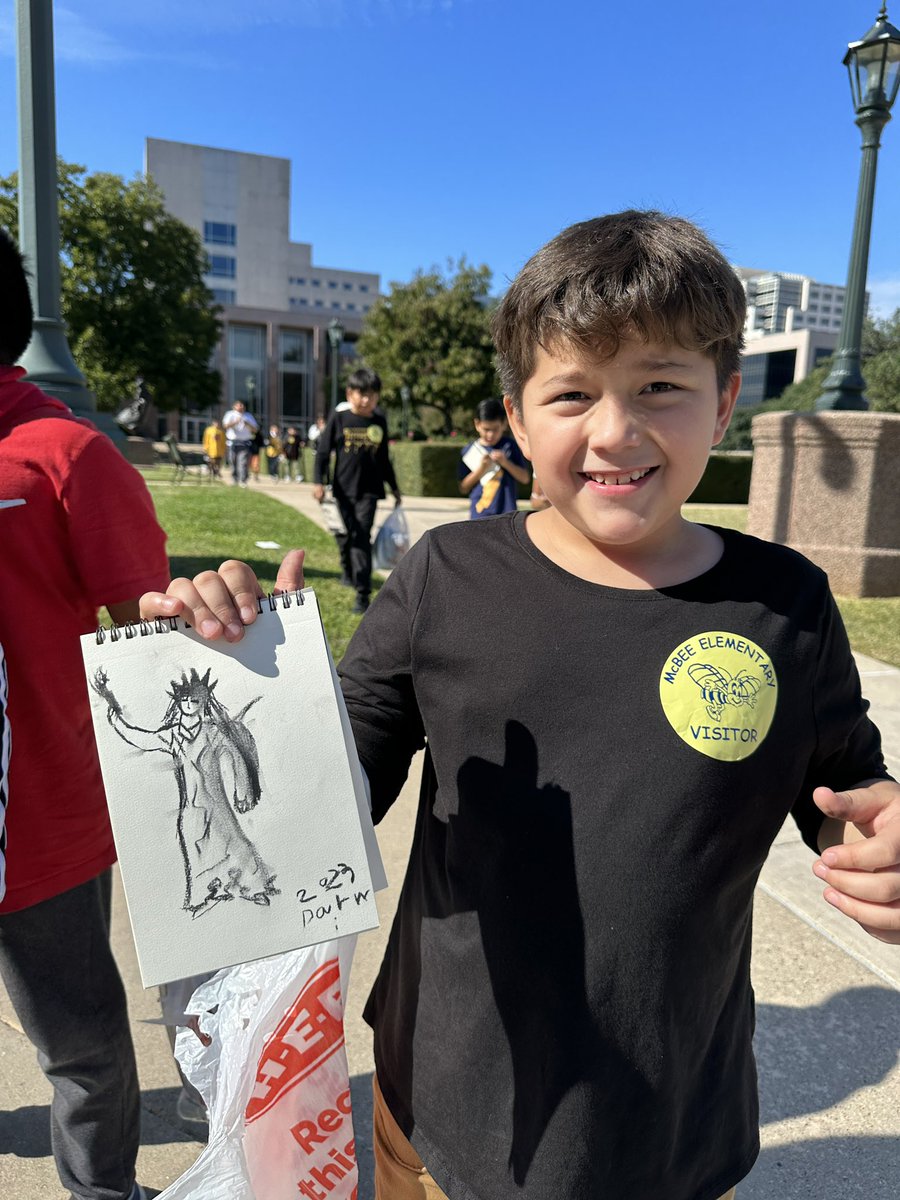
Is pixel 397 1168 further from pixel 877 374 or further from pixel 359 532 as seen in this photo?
pixel 877 374

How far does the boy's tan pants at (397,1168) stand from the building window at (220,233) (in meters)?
89.1

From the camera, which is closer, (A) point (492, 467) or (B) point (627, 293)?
(B) point (627, 293)

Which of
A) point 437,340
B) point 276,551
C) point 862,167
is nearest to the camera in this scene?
point 862,167

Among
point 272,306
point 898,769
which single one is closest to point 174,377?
point 898,769

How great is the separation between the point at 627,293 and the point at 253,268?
290 ft

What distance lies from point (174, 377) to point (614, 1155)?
129 ft

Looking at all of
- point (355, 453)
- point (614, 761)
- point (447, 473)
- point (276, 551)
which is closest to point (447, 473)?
point (447, 473)

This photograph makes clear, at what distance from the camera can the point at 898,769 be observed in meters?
4.07

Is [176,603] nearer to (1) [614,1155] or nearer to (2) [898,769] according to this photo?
(1) [614,1155]

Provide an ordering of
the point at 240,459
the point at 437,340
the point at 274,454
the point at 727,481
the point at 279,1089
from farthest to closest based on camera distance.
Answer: the point at 437,340
the point at 274,454
the point at 240,459
the point at 727,481
the point at 279,1089

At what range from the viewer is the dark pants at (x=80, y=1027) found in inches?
62.9

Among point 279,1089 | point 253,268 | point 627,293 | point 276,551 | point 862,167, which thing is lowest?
point 276,551

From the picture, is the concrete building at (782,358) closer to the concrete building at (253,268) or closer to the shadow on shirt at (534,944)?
the concrete building at (253,268)

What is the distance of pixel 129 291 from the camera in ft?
117
